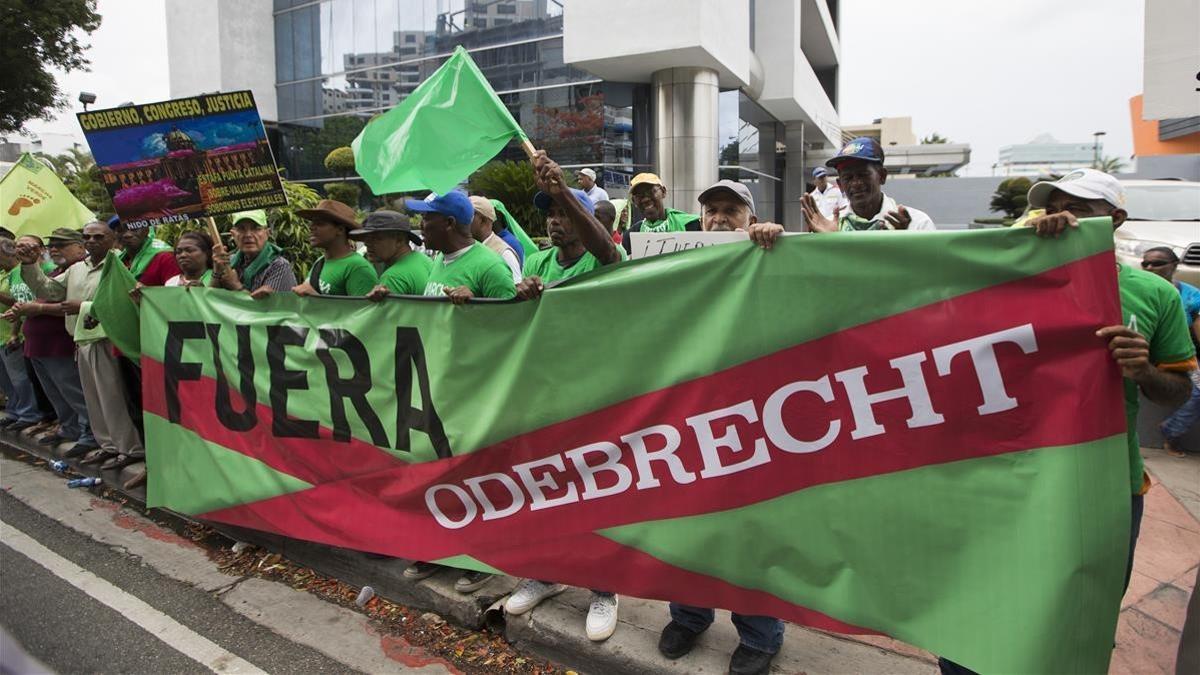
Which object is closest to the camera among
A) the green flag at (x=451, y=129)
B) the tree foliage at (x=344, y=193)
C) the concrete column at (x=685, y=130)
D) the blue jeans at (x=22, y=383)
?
the green flag at (x=451, y=129)

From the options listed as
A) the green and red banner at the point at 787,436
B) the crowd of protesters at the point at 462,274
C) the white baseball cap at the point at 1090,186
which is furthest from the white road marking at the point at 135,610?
the white baseball cap at the point at 1090,186

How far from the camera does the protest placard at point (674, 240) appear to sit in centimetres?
306

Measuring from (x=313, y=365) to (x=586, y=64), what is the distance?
45.8 feet

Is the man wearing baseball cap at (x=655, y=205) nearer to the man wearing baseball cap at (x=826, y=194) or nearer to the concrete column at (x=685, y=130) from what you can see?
the man wearing baseball cap at (x=826, y=194)

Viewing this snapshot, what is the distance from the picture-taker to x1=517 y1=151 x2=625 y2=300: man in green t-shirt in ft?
9.59

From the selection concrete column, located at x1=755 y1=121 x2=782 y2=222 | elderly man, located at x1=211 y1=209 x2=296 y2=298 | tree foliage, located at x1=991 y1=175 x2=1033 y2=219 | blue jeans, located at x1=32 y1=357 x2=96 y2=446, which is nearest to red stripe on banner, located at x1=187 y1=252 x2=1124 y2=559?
elderly man, located at x1=211 y1=209 x2=296 y2=298

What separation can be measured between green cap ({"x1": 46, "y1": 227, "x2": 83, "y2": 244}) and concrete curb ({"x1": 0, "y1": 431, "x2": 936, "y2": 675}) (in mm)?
4037

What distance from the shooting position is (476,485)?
124 inches

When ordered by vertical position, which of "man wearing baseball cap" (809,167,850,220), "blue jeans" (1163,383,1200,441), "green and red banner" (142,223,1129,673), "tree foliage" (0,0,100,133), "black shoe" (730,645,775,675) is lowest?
"black shoe" (730,645,775,675)

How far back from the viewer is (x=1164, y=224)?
331 inches

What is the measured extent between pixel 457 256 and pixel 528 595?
1635mm

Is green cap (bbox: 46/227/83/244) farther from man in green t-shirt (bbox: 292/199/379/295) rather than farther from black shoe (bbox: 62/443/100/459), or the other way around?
man in green t-shirt (bbox: 292/199/379/295)

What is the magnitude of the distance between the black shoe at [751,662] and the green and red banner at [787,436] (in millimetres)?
296

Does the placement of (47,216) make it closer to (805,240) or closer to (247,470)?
(247,470)
